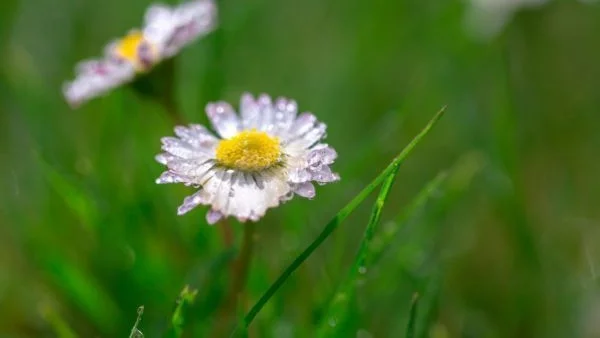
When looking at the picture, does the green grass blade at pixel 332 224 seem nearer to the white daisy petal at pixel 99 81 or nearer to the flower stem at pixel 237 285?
the flower stem at pixel 237 285

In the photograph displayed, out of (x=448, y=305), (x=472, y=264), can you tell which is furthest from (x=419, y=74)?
(x=448, y=305)

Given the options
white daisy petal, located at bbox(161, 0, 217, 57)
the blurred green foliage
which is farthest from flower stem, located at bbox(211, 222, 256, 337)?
white daisy petal, located at bbox(161, 0, 217, 57)

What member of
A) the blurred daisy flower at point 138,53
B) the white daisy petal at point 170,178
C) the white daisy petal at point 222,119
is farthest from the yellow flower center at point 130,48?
the white daisy petal at point 170,178

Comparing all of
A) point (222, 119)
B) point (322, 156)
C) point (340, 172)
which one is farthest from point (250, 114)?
point (340, 172)

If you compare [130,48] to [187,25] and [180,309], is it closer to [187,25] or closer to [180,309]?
[187,25]

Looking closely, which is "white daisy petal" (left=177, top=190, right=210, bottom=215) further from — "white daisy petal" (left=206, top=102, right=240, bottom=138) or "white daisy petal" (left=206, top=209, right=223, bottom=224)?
"white daisy petal" (left=206, top=102, right=240, bottom=138)

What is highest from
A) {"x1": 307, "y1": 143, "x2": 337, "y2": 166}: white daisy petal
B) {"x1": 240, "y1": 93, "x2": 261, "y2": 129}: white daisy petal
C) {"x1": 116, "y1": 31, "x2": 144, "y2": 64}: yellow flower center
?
{"x1": 116, "y1": 31, "x2": 144, "y2": 64}: yellow flower center
